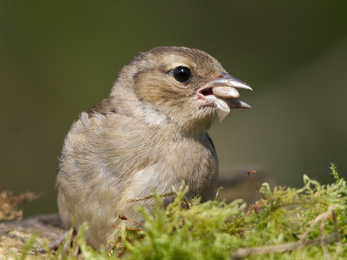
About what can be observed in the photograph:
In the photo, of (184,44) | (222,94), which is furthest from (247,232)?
(184,44)

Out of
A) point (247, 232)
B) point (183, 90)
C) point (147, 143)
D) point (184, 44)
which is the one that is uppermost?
point (184, 44)

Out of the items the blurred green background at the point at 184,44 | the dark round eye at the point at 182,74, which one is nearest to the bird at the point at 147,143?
the dark round eye at the point at 182,74

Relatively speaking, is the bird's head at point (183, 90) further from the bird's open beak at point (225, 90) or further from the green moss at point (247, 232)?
the green moss at point (247, 232)

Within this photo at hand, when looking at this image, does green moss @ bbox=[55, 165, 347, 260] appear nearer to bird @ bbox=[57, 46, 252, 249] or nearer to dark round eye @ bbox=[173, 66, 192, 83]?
bird @ bbox=[57, 46, 252, 249]

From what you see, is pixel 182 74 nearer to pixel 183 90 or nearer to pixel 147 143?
pixel 183 90

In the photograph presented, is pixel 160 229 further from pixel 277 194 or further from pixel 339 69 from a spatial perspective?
pixel 339 69

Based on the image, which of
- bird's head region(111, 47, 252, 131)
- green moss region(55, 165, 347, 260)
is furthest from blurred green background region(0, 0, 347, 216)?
green moss region(55, 165, 347, 260)

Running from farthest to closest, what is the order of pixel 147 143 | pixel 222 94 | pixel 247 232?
pixel 222 94, pixel 147 143, pixel 247 232
